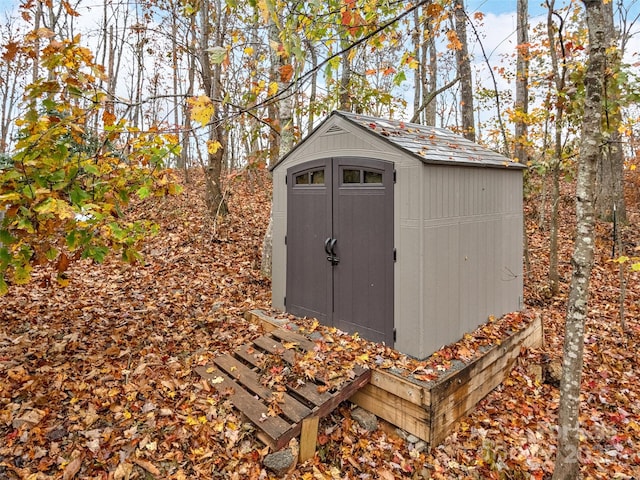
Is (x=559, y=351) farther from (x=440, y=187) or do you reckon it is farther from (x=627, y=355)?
(x=440, y=187)

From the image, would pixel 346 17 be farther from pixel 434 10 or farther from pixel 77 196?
pixel 77 196

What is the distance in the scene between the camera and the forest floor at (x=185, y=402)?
3.20 m

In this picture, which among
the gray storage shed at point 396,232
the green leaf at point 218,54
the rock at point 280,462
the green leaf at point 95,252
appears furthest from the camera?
the gray storage shed at point 396,232

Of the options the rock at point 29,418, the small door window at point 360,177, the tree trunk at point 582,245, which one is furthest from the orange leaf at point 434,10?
the rock at point 29,418

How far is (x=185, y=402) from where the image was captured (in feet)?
12.4

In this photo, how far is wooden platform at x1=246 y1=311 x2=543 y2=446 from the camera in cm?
362

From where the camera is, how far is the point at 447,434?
3852 mm

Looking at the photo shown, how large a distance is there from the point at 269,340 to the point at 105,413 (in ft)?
6.01

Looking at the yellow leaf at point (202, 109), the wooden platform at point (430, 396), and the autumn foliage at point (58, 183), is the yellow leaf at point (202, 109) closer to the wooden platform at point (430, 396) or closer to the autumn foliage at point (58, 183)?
the autumn foliage at point (58, 183)

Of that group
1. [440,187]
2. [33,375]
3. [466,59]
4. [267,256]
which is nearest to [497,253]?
[440,187]

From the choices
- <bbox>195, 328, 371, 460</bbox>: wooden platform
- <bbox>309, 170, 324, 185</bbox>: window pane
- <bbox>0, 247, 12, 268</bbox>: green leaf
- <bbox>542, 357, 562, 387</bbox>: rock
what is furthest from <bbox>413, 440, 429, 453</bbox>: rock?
<bbox>0, 247, 12, 268</bbox>: green leaf

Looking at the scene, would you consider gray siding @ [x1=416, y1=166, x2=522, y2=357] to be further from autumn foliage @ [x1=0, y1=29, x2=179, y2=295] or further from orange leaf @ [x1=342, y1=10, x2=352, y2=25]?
autumn foliage @ [x1=0, y1=29, x2=179, y2=295]

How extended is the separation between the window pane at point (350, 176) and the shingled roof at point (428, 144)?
534mm

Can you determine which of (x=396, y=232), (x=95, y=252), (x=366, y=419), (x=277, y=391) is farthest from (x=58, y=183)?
(x=366, y=419)
